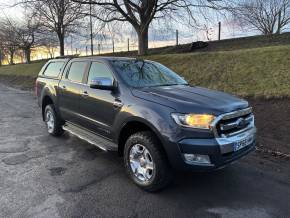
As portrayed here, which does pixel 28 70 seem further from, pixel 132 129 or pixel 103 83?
pixel 132 129

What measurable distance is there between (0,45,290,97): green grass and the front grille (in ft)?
15.2

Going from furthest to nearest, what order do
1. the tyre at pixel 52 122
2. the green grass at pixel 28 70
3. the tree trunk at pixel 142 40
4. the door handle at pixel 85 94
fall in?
1. the green grass at pixel 28 70
2. the tree trunk at pixel 142 40
3. the tyre at pixel 52 122
4. the door handle at pixel 85 94

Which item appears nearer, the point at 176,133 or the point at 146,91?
the point at 176,133

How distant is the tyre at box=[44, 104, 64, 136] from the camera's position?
676 cm

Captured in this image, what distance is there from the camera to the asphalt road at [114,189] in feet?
12.1

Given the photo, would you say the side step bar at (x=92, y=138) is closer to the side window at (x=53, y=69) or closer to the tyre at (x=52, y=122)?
the tyre at (x=52, y=122)

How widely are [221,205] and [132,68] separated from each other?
261 centimetres

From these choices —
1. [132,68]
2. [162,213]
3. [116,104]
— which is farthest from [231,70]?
[162,213]

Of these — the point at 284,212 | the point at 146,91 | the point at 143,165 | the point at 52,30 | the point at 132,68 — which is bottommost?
the point at 284,212

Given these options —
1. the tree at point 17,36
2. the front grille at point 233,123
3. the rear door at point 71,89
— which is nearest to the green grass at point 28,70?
the tree at point 17,36

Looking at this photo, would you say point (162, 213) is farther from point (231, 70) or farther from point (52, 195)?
point (231, 70)

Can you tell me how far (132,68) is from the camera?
5227 millimetres

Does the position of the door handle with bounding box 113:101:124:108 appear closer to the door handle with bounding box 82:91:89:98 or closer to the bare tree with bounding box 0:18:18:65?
the door handle with bounding box 82:91:89:98

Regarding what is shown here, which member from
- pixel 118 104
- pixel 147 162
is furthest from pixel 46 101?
pixel 147 162
